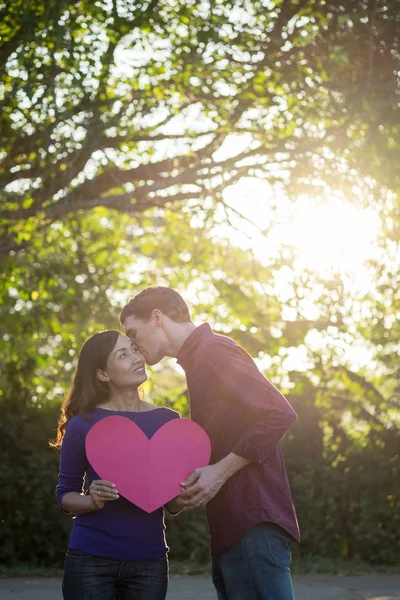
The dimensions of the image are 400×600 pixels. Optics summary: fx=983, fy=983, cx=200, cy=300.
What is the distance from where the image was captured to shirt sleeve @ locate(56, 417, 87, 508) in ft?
11.9

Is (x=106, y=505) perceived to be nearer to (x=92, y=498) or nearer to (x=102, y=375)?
(x=92, y=498)

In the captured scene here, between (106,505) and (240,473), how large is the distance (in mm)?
504

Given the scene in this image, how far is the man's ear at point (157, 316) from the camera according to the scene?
12.5 ft

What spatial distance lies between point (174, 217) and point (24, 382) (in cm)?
553

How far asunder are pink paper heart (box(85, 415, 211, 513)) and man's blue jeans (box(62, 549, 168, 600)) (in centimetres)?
22

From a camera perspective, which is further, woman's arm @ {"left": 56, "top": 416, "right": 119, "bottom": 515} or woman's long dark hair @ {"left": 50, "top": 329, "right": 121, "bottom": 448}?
woman's long dark hair @ {"left": 50, "top": 329, "right": 121, "bottom": 448}

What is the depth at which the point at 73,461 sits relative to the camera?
3.64 m

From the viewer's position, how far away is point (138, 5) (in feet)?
35.5

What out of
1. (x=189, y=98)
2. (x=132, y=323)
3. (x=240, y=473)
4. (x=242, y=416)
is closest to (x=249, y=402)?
(x=242, y=416)

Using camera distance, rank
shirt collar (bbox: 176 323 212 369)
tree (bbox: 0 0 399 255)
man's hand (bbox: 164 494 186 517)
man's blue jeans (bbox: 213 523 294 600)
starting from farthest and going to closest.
A: tree (bbox: 0 0 399 255) → shirt collar (bbox: 176 323 212 369) → man's hand (bbox: 164 494 186 517) → man's blue jeans (bbox: 213 523 294 600)

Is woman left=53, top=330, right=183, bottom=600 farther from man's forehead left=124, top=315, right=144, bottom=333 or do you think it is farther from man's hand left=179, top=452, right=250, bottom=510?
man's hand left=179, top=452, right=250, bottom=510

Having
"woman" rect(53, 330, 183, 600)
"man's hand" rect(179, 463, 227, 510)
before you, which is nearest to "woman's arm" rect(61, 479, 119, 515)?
"woman" rect(53, 330, 183, 600)

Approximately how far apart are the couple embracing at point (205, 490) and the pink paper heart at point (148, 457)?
6cm

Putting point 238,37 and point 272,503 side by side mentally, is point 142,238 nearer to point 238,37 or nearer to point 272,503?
point 238,37
